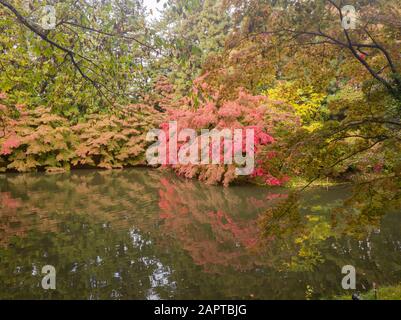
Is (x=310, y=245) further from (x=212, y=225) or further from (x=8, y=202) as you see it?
(x=8, y=202)

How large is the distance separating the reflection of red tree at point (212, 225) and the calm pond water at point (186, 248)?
0.8 inches

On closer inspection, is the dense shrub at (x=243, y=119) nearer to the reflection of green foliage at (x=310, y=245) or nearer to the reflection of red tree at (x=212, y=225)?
the reflection of red tree at (x=212, y=225)

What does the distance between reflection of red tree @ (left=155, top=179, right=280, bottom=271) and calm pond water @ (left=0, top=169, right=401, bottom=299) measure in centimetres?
2

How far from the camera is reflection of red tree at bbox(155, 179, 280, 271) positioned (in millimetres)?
6028

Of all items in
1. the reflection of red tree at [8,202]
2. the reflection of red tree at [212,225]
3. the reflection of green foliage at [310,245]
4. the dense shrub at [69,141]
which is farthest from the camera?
the dense shrub at [69,141]

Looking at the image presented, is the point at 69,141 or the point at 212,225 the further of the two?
the point at 69,141

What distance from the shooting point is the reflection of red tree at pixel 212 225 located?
19.8ft

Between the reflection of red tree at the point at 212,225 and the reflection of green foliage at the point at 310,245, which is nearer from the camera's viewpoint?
the reflection of green foliage at the point at 310,245

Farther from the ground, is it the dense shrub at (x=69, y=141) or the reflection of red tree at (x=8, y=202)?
the dense shrub at (x=69, y=141)

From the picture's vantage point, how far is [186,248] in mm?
6504

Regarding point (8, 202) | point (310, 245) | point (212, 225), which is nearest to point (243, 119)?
point (212, 225)

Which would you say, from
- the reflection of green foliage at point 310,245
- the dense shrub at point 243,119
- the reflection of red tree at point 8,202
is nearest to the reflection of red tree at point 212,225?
the reflection of green foliage at point 310,245

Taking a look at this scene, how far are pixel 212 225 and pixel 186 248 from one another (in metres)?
1.59
